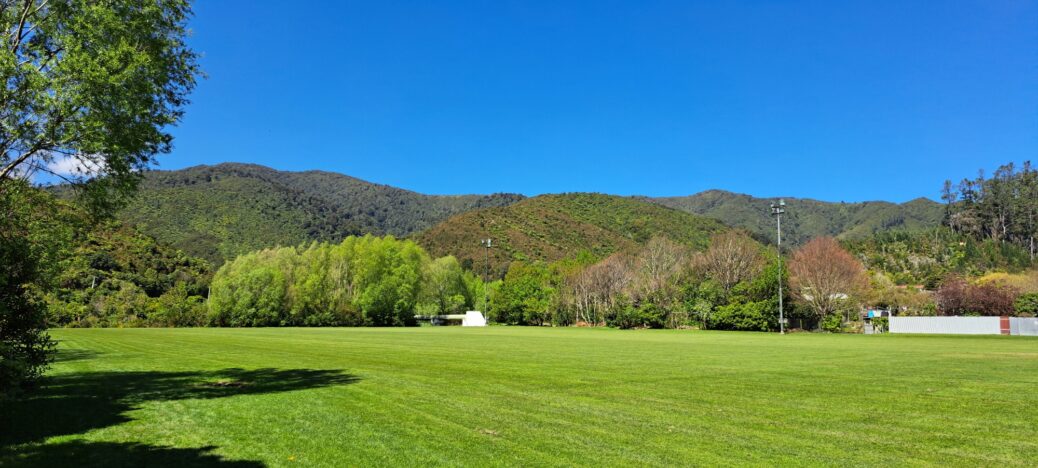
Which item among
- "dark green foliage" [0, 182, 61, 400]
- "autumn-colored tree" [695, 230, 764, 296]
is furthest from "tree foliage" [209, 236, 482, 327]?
"dark green foliage" [0, 182, 61, 400]

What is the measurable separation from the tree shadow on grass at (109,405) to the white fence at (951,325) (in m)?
61.6

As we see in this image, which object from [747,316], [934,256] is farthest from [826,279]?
[934,256]

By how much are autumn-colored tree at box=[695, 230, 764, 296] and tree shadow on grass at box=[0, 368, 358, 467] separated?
59.0 metres

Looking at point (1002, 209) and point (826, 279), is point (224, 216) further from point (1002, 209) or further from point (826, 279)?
point (1002, 209)

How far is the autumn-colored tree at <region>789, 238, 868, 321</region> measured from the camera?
198 ft

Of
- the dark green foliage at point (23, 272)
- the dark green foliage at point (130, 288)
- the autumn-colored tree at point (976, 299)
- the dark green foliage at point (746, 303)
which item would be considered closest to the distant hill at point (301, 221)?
the dark green foliage at point (130, 288)

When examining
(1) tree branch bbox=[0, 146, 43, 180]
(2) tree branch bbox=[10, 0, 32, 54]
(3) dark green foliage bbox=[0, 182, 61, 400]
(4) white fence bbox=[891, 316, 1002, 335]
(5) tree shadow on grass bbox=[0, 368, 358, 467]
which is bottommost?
(4) white fence bbox=[891, 316, 1002, 335]

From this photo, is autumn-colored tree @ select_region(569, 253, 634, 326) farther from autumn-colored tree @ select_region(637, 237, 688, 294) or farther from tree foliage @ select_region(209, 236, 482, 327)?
tree foliage @ select_region(209, 236, 482, 327)

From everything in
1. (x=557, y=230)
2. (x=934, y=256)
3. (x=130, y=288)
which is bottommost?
(x=130, y=288)

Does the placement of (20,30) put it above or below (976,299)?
above

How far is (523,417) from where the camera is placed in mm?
9961

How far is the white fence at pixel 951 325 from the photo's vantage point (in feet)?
181

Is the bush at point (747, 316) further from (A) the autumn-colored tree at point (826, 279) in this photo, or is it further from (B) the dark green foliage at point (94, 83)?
(B) the dark green foliage at point (94, 83)

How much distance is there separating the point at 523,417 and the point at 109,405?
8.38m
